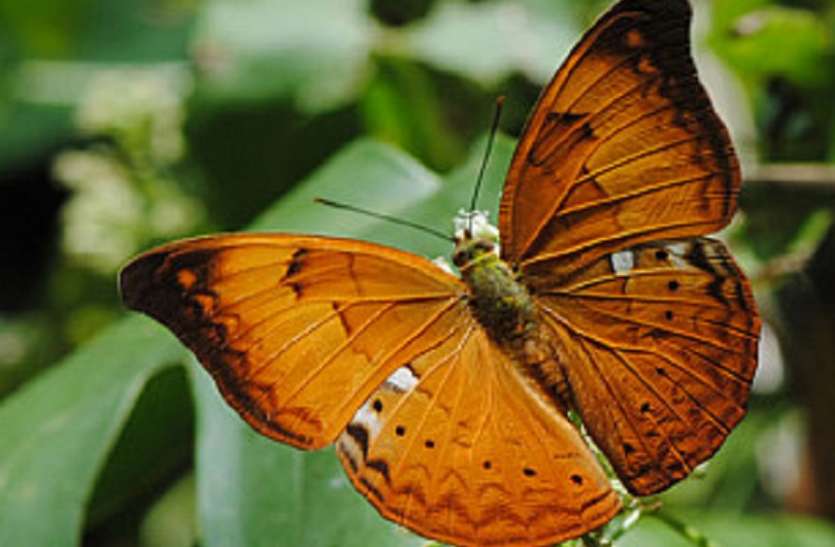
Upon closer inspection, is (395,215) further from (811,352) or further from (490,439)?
(811,352)

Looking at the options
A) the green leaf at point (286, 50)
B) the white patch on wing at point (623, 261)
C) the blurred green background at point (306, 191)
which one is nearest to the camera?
the white patch on wing at point (623, 261)

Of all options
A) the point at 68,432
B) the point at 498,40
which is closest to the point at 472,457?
the point at 68,432

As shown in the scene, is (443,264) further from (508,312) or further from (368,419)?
(368,419)

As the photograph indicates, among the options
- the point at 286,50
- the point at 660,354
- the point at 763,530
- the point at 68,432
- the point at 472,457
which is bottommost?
the point at 763,530

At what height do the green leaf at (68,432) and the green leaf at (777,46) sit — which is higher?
the green leaf at (777,46)

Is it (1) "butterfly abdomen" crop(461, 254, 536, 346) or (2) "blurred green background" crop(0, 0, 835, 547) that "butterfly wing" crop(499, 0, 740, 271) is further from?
(2) "blurred green background" crop(0, 0, 835, 547)

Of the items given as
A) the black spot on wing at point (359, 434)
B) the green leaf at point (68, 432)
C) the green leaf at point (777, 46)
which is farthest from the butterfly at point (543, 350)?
the green leaf at point (777, 46)

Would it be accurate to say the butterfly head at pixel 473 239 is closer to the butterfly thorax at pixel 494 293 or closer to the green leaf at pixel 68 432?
the butterfly thorax at pixel 494 293

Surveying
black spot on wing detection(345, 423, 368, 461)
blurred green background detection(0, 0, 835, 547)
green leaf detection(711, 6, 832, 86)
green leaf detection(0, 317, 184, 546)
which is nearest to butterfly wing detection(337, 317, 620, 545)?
black spot on wing detection(345, 423, 368, 461)
